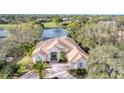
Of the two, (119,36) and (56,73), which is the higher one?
(119,36)

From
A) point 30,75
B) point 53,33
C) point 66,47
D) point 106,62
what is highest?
point 53,33

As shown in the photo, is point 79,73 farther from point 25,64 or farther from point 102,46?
point 25,64

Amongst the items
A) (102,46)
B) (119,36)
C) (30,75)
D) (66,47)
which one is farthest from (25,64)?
(119,36)
